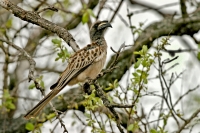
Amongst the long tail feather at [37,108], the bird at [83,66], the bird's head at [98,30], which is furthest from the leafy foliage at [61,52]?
the bird's head at [98,30]

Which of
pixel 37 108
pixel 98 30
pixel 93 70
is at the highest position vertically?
pixel 98 30

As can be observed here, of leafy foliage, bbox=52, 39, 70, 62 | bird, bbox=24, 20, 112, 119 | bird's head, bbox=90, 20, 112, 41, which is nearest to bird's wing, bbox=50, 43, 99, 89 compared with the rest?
bird, bbox=24, 20, 112, 119

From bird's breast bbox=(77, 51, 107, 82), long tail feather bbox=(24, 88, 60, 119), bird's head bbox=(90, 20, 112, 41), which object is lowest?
long tail feather bbox=(24, 88, 60, 119)

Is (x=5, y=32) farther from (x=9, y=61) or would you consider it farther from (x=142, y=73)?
(x=142, y=73)

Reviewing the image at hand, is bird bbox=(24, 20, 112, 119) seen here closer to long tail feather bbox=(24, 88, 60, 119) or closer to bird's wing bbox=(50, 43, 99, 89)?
bird's wing bbox=(50, 43, 99, 89)

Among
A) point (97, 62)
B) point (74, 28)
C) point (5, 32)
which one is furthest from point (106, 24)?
point (74, 28)

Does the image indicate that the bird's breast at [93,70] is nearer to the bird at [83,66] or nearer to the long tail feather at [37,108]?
the bird at [83,66]

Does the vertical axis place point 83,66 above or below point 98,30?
below

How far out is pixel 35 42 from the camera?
7758mm

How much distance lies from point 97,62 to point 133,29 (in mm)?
1173

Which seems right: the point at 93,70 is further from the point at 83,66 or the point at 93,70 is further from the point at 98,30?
the point at 98,30

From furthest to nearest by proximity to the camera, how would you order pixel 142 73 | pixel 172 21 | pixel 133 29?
pixel 172 21, pixel 133 29, pixel 142 73

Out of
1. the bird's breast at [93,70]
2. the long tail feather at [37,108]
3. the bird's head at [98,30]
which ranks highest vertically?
the bird's head at [98,30]

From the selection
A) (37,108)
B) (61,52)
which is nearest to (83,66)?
(61,52)
